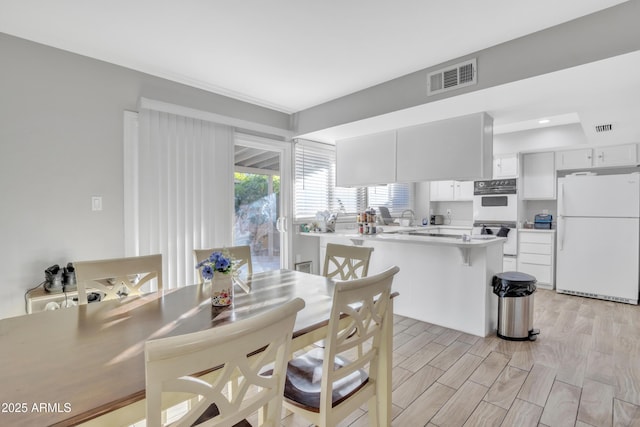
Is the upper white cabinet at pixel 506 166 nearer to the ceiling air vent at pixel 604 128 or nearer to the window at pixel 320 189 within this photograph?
the ceiling air vent at pixel 604 128

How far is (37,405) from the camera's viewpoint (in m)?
0.78

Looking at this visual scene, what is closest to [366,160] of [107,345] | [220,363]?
[107,345]

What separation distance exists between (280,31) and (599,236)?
15.5 feet

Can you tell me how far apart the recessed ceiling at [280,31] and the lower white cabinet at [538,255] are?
3.59 m

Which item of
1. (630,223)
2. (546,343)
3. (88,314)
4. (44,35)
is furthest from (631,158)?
(44,35)

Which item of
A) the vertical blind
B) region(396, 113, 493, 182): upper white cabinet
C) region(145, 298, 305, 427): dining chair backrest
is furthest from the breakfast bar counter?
region(145, 298, 305, 427): dining chair backrest

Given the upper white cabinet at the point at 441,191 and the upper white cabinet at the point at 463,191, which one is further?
the upper white cabinet at the point at 441,191

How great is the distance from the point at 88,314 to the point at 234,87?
2559 mm

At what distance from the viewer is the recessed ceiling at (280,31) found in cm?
195

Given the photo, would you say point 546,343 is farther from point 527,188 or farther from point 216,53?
point 216,53

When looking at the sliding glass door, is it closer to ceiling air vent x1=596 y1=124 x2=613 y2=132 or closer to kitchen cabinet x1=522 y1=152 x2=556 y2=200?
ceiling air vent x1=596 y1=124 x2=613 y2=132

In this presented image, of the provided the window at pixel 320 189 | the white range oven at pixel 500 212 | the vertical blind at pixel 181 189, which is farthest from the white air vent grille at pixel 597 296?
the vertical blind at pixel 181 189

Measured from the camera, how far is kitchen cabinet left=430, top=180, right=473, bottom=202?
5734mm

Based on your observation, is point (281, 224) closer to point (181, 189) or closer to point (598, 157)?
point (181, 189)
